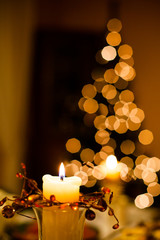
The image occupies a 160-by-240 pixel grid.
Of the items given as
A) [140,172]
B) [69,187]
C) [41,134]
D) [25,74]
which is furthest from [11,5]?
[69,187]

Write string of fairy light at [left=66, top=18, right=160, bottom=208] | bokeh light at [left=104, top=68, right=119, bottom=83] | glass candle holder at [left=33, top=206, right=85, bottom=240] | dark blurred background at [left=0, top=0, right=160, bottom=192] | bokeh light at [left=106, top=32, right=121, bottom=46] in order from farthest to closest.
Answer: bokeh light at [left=106, top=32, right=121, bottom=46], dark blurred background at [left=0, top=0, right=160, bottom=192], bokeh light at [left=104, top=68, right=119, bottom=83], string of fairy light at [left=66, top=18, right=160, bottom=208], glass candle holder at [left=33, top=206, right=85, bottom=240]

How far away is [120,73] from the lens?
2.84m

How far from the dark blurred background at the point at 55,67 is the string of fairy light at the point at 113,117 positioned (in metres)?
0.11

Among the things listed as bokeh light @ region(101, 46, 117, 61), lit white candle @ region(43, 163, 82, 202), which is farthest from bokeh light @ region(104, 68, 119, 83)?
lit white candle @ region(43, 163, 82, 202)

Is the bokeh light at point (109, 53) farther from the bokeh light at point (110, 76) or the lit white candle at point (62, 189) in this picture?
the lit white candle at point (62, 189)

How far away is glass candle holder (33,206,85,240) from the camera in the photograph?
512 mm

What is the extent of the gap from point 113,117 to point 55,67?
77cm

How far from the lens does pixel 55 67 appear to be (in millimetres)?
3086

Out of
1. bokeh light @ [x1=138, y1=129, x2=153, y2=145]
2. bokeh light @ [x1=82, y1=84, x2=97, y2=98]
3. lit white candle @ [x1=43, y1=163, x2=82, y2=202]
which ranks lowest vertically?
bokeh light @ [x1=138, y1=129, x2=153, y2=145]

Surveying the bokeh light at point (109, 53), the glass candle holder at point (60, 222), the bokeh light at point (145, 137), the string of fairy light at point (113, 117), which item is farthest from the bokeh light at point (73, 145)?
the glass candle holder at point (60, 222)

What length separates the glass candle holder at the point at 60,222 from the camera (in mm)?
512

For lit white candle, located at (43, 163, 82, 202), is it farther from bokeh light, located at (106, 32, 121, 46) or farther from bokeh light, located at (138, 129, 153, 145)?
bokeh light, located at (106, 32, 121, 46)

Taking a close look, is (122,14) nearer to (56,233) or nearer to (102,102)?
(102,102)

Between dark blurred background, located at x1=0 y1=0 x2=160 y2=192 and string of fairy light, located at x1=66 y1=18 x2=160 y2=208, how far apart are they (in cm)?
11
